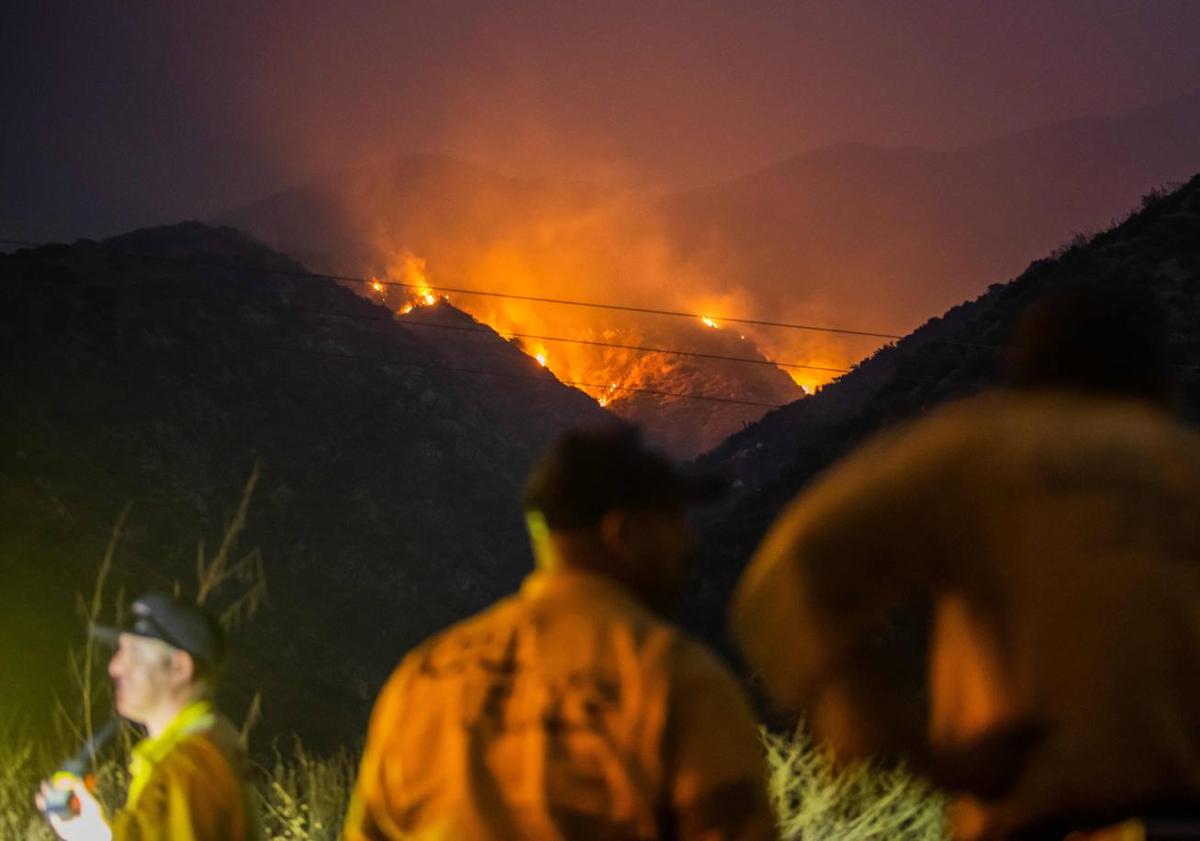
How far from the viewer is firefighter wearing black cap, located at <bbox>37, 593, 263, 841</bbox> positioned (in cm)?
270

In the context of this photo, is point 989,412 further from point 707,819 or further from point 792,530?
point 707,819

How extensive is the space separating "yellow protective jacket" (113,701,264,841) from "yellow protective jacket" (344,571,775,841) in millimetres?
899

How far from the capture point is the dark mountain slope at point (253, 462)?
4222cm

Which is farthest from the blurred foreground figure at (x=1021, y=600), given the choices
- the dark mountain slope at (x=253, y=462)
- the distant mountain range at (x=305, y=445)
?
the dark mountain slope at (x=253, y=462)

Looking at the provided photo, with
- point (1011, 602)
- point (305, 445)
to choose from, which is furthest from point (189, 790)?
point (305, 445)

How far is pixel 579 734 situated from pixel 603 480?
41 centimetres

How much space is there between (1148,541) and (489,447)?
71.8 meters

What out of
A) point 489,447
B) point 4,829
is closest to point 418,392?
point 489,447

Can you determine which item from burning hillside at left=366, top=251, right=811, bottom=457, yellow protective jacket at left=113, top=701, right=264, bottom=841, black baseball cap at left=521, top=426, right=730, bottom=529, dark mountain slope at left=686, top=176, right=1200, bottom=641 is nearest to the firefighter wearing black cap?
yellow protective jacket at left=113, top=701, right=264, bottom=841

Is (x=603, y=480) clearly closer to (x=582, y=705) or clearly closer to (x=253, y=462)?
(x=582, y=705)

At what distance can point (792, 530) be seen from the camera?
1.77m

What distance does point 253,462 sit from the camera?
2334 inches

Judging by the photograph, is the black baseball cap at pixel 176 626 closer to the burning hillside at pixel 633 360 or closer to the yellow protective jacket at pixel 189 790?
the yellow protective jacket at pixel 189 790

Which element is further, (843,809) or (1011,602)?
(843,809)
